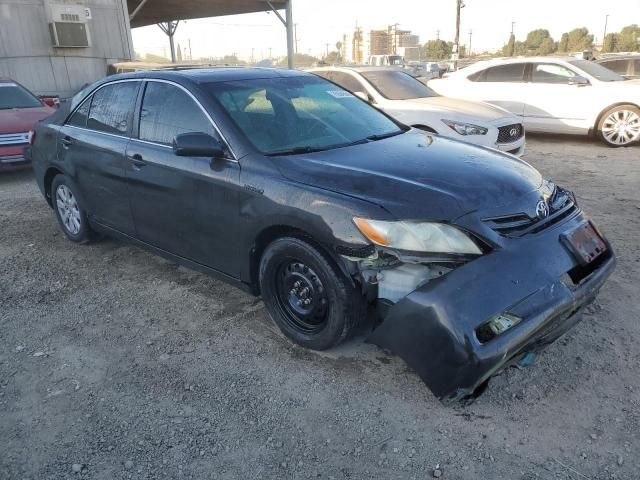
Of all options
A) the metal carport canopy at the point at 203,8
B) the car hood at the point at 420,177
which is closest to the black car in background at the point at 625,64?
the car hood at the point at 420,177

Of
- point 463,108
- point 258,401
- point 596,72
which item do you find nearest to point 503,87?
point 596,72

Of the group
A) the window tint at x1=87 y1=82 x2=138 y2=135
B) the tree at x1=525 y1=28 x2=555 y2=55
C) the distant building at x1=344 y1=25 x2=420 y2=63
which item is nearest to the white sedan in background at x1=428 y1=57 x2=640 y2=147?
the window tint at x1=87 y1=82 x2=138 y2=135

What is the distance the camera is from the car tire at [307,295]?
2.78 metres

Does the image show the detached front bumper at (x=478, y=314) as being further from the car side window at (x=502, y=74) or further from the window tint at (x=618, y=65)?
the window tint at (x=618, y=65)

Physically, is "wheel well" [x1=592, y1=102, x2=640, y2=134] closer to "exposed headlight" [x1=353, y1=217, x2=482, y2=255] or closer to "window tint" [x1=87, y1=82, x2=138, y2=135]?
"exposed headlight" [x1=353, y1=217, x2=482, y2=255]

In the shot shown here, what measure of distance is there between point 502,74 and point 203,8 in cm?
1682

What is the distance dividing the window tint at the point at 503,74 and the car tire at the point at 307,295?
27.8 feet

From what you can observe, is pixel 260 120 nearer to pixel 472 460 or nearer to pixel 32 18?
pixel 472 460

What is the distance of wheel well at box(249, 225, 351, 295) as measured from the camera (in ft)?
9.14

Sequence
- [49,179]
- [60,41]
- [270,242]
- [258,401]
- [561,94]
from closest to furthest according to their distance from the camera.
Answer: [258,401], [270,242], [49,179], [561,94], [60,41]

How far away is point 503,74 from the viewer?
1008 centimetres

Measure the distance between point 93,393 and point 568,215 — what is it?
286 centimetres

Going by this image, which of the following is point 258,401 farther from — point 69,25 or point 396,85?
point 69,25

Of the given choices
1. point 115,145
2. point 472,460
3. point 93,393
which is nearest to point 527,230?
point 472,460
